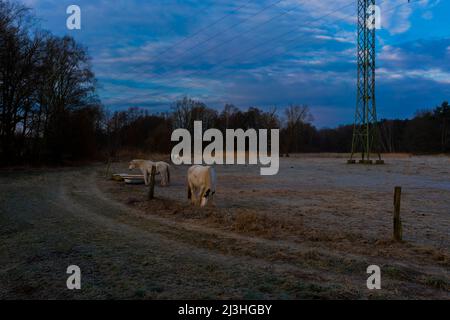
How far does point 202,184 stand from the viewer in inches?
614

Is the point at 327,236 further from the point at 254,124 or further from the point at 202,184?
the point at 254,124

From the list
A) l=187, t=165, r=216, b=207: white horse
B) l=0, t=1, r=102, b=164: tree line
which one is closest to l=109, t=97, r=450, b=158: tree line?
l=0, t=1, r=102, b=164: tree line

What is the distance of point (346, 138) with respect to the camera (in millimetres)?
146000

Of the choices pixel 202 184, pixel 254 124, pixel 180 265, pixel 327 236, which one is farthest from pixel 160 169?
pixel 254 124

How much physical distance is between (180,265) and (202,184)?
8.14m

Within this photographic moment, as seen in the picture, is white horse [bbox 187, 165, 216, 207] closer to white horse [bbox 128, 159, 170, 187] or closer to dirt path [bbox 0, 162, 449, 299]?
dirt path [bbox 0, 162, 449, 299]

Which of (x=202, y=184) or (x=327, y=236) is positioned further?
(x=202, y=184)

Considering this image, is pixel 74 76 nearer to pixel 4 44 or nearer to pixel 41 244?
pixel 4 44

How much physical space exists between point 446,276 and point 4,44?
140 ft

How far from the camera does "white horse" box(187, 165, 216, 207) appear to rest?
1524 cm

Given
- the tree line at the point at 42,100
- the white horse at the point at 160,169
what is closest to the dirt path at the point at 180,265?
the white horse at the point at 160,169

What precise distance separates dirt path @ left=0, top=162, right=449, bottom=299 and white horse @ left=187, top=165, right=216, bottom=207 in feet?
11.0

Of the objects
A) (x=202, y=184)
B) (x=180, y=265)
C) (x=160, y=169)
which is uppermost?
(x=160, y=169)

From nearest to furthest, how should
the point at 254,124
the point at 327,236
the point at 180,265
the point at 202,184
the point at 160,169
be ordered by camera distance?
the point at 180,265
the point at 327,236
the point at 202,184
the point at 160,169
the point at 254,124
